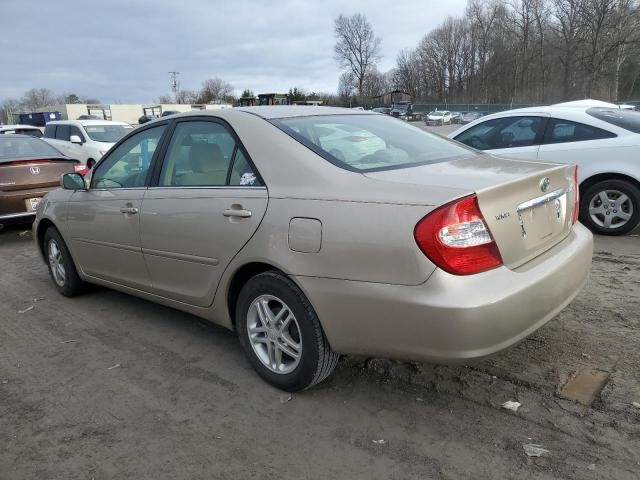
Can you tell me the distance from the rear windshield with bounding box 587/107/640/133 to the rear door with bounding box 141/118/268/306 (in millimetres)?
4881

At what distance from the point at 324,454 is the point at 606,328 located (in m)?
2.27

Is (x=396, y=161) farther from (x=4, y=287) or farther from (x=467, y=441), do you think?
(x=4, y=287)

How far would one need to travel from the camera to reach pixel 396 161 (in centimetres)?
300

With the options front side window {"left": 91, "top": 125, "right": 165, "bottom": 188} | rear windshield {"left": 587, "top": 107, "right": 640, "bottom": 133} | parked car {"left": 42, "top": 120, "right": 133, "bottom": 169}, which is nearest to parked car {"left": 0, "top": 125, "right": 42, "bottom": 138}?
parked car {"left": 42, "top": 120, "right": 133, "bottom": 169}

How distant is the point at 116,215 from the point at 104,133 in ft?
35.7

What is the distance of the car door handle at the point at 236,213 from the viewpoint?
2.91 metres

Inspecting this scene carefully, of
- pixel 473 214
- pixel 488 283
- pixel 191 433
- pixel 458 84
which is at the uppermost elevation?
pixel 458 84

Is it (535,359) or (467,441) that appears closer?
(467,441)

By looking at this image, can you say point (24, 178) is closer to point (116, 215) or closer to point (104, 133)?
point (116, 215)

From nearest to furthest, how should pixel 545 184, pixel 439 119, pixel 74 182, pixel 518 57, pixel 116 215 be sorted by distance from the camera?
1. pixel 545 184
2. pixel 116 215
3. pixel 74 182
4. pixel 439 119
5. pixel 518 57

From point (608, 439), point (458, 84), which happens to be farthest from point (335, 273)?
point (458, 84)

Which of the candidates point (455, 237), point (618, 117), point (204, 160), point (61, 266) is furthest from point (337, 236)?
point (618, 117)

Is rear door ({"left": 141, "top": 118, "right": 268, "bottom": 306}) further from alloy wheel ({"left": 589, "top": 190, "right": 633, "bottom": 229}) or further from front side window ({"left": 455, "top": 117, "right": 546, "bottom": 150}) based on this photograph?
alloy wheel ({"left": 589, "top": 190, "right": 633, "bottom": 229})

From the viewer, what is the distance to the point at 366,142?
126 inches
